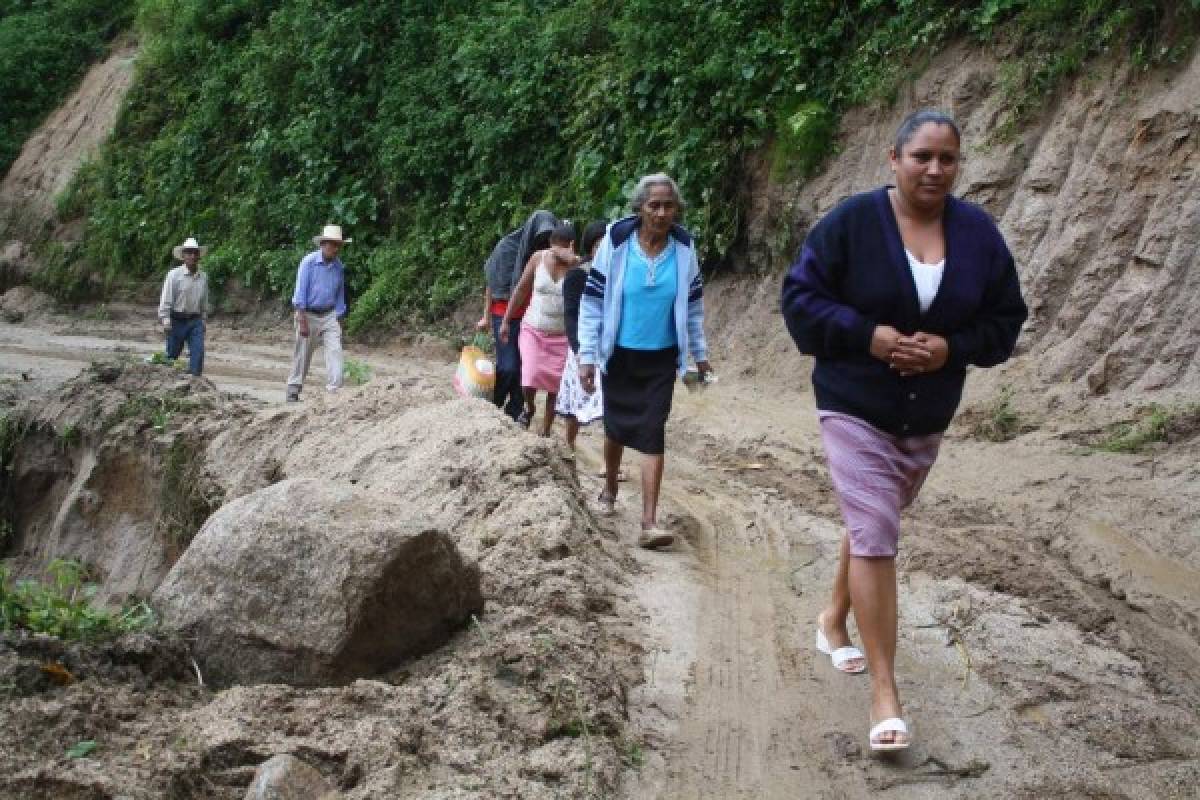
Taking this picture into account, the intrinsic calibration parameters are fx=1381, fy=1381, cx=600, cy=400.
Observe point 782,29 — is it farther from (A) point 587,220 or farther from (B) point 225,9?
(B) point 225,9

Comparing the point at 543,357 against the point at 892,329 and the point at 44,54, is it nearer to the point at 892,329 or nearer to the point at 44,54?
the point at 892,329

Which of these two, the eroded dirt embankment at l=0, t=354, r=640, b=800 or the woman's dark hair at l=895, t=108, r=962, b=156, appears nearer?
the eroded dirt embankment at l=0, t=354, r=640, b=800

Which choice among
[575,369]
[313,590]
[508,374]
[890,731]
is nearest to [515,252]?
[508,374]

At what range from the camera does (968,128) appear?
1193 centimetres

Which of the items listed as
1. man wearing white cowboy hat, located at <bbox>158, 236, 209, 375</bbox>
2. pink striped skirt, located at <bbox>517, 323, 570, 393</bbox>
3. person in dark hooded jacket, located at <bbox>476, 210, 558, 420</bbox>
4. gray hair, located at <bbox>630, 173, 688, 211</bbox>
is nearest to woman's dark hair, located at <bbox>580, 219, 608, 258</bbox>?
pink striped skirt, located at <bbox>517, 323, 570, 393</bbox>

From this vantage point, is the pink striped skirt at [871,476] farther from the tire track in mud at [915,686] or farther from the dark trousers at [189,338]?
the dark trousers at [189,338]

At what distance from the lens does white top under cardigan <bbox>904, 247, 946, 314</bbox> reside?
4.40 metres

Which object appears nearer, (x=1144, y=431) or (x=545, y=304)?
(x=1144, y=431)

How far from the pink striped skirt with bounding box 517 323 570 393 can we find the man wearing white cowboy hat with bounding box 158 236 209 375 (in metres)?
5.99

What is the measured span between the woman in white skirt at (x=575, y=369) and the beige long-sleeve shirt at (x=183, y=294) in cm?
628

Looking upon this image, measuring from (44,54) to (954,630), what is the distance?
93.3 feet

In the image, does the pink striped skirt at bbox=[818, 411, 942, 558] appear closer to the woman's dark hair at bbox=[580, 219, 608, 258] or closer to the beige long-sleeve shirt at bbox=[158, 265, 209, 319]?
the woman's dark hair at bbox=[580, 219, 608, 258]

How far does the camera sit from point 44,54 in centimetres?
2945

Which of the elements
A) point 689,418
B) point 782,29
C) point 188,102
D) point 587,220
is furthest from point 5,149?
point 689,418
